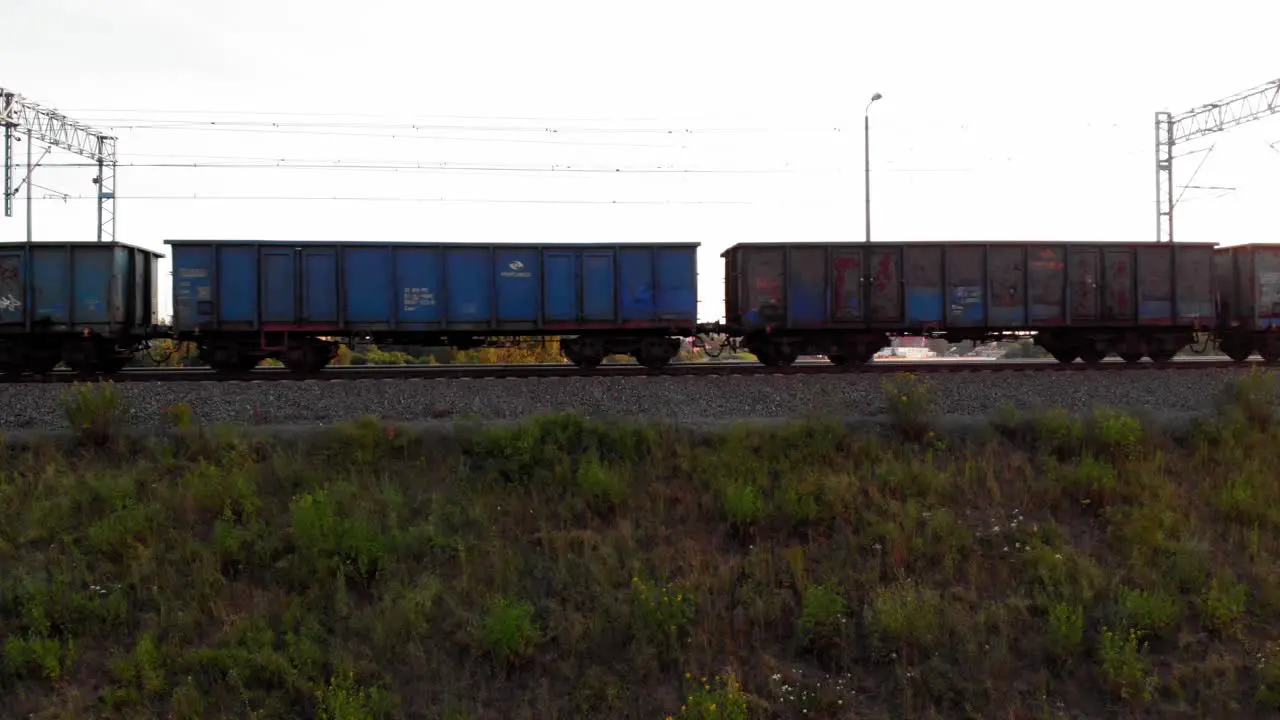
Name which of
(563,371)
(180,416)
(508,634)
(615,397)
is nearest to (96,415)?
(180,416)

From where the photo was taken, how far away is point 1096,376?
12289 mm

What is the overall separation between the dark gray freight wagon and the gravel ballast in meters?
3.26

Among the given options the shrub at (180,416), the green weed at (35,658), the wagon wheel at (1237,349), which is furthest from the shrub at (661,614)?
the wagon wheel at (1237,349)

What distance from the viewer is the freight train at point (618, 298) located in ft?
46.7

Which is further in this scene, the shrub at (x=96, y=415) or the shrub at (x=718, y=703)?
the shrub at (x=96, y=415)

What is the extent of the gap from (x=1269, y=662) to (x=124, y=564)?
1047 cm

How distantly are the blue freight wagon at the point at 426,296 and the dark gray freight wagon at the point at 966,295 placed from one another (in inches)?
68.1

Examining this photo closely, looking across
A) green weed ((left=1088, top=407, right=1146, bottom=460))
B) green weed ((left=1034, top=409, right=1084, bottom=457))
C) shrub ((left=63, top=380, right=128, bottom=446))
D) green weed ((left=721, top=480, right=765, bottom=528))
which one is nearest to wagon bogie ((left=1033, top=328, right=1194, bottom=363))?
green weed ((left=1088, top=407, right=1146, bottom=460))

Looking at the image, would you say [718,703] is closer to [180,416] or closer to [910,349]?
[180,416]

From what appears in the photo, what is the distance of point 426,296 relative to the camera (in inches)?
582

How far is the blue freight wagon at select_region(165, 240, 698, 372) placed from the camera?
47.0 feet

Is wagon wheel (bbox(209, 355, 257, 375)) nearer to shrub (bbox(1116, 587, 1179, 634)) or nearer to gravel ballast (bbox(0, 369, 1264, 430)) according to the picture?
gravel ballast (bbox(0, 369, 1264, 430))

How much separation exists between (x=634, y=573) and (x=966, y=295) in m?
11.8

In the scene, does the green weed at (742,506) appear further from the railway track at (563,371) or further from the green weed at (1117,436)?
the railway track at (563,371)
